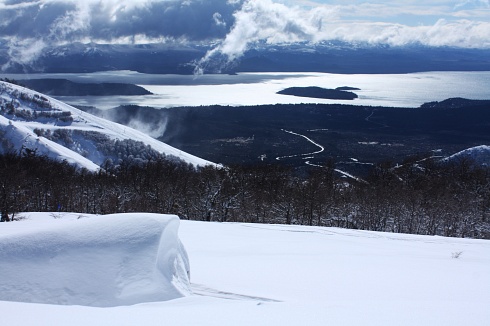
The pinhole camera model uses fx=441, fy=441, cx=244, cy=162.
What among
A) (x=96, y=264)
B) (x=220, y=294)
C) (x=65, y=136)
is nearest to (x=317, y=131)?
(x=65, y=136)

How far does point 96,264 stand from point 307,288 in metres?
3.54

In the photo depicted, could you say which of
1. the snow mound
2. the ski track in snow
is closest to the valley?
the ski track in snow

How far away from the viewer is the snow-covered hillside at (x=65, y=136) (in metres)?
76.3

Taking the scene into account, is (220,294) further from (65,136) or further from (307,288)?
(65,136)

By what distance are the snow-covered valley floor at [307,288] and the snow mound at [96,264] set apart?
13 centimetres

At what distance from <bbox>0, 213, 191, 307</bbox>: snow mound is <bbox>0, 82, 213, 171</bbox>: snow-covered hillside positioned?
222 feet

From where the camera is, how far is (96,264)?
6238mm

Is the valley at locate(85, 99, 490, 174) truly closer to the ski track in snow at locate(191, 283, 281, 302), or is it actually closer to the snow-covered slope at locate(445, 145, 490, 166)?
the snow-covered slope at locate(445, 145, 490, 166)

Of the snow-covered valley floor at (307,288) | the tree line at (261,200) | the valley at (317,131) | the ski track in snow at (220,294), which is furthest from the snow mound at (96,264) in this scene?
the valley at (317,131)

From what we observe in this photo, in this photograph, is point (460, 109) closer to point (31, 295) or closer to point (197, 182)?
point (197, 182)

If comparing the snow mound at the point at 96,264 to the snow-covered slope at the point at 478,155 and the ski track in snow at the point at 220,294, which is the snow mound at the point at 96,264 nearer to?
the ski track in snow at the point at 220,294

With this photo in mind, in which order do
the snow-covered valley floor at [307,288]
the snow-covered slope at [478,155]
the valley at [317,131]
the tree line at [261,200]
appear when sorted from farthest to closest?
the valley at [317,131], the snow-covered slope at [478,155], the tree line at [261,200], the snow-covered valley floor at [307,288]

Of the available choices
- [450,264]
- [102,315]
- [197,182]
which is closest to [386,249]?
[450,264]

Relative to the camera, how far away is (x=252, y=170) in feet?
155
